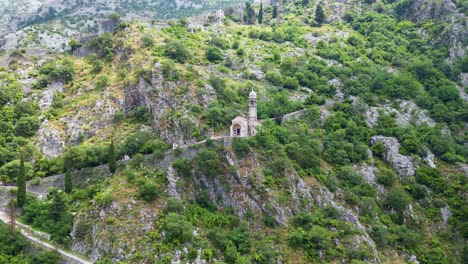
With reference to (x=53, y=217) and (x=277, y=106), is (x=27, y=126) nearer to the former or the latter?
(x=53, y=217)

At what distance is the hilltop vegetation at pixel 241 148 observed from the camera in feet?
177

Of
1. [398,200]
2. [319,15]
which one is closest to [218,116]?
[398,200]

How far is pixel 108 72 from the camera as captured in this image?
78.3 m

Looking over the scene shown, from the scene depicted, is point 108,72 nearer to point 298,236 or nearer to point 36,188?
point 36,188

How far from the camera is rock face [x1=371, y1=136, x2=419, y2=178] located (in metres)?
67.6

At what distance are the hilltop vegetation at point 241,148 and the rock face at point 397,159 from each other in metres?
0.25

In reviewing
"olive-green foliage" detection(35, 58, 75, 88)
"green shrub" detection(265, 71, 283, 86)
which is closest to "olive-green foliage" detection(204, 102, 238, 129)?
"green shrub" detection(265, 71, 283, 86)

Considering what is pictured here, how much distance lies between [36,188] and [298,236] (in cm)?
2926

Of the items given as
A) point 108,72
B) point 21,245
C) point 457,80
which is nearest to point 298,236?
point 21,245

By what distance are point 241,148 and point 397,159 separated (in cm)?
2229

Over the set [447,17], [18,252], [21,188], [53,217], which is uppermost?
[447,17]

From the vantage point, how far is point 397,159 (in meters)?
68.5

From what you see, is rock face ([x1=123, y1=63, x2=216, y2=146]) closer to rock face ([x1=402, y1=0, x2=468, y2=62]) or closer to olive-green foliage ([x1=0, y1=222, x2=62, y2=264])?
olive-green foliage ([x1=0, y1=222, x2=62, y2=264])

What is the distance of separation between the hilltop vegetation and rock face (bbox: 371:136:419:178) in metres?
0.25
